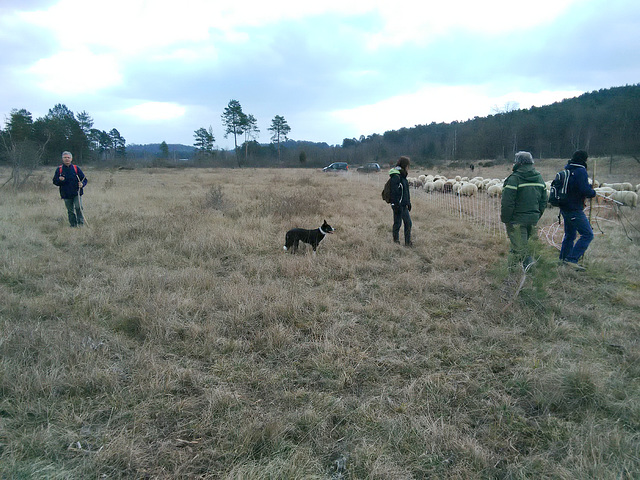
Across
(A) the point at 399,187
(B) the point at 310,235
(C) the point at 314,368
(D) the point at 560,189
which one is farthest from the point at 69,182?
(D) the point at 560,189

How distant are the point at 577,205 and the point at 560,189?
353 mm

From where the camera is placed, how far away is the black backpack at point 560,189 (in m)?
5.52

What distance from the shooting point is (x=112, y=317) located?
3.93 m

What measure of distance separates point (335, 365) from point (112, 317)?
8.74 feet

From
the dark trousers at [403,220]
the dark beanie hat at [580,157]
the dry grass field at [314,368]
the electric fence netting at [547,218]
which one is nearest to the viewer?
the dry grass field at [314,368]

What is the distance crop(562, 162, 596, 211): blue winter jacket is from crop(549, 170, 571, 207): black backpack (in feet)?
0.14

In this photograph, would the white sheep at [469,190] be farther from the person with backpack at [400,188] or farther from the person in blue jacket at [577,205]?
the person in blue jacket at [577,205]

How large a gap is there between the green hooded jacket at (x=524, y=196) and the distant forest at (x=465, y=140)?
3750cm

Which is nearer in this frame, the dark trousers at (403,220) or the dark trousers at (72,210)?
the dark trousers at (403,220)

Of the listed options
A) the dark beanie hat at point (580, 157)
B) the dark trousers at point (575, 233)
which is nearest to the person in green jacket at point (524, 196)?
the dark trousers at point (575, 233)

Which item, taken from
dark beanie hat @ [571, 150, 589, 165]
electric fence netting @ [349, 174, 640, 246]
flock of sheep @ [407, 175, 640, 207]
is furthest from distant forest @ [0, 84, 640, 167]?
dark beanie hat @ [571, 150, 589, 165]

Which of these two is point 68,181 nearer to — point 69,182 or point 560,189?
point 69,182

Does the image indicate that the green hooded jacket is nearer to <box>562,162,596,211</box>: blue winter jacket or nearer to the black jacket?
<box>562,162,596,211</box>: blue winter jacket

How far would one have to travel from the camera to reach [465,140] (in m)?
60.2
